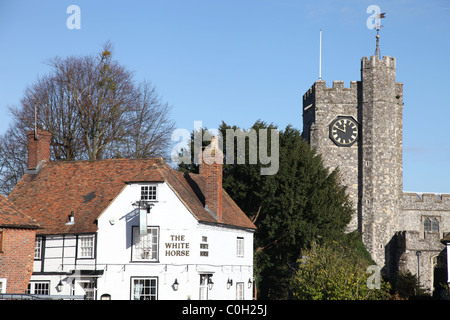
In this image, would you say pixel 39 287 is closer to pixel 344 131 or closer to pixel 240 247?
pixel 240 247

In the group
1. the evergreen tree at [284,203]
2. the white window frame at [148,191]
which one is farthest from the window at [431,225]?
the white window frame at [148,191]

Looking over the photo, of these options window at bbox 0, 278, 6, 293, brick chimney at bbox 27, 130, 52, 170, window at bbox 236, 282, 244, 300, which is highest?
brick chimney at bbox 27, 130, 52, 170

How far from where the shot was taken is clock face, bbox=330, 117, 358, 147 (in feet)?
202

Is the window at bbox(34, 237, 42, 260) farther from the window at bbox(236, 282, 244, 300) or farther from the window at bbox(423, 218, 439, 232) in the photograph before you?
the window at bbox(423, 218, 439, 232)

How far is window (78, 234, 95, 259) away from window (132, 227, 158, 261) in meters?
2.56

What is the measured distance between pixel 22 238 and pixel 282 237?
64.5ft

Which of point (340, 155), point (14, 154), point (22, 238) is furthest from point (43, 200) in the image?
point (340, 155)

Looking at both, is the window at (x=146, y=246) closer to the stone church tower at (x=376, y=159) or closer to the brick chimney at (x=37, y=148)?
the brick chimney at (x=37, y=148)

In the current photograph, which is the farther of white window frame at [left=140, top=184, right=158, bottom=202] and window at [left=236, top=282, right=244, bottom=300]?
window at [left=236, top=282, right=244, bottom=300]

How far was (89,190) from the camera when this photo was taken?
126ft

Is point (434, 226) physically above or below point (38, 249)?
above

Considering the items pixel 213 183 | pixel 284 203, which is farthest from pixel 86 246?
pixel 284 203

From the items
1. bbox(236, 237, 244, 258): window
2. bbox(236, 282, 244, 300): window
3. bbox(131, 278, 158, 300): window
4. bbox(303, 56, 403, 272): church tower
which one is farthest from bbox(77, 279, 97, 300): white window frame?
bbox(303, 56, 403, 272): church tower

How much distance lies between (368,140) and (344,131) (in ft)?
7.83
